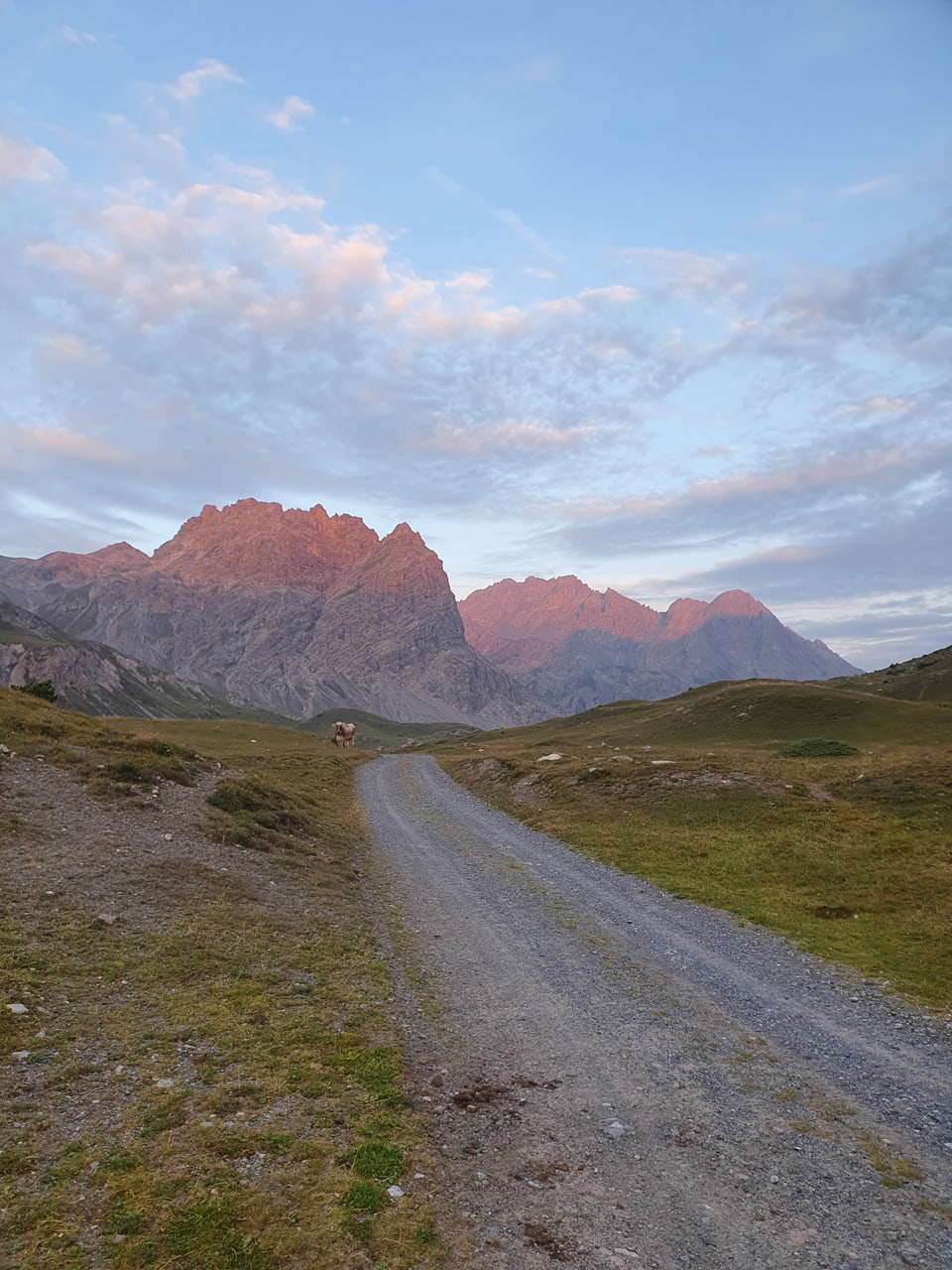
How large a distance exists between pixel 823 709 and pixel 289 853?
77319 millimetres

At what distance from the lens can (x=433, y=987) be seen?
47.8ft

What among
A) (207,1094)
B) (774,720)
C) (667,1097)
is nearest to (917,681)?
(774,720)

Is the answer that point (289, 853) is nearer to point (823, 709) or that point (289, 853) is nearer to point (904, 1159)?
point (904, 1159)

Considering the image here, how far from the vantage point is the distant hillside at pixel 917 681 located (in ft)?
320

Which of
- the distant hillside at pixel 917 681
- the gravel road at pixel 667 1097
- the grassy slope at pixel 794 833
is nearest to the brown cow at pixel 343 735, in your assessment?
the grassy slope at pixel 794 833

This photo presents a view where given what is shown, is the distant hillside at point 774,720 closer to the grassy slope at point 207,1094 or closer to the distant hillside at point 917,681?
the distant hillside at point 917,681

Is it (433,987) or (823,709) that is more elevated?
(823,709)

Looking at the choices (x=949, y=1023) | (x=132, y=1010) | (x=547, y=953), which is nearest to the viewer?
(x=132, y=1010)

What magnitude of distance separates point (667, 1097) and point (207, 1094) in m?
6.87

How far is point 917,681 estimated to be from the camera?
104312 mm

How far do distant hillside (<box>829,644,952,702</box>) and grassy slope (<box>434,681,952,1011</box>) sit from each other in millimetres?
38311

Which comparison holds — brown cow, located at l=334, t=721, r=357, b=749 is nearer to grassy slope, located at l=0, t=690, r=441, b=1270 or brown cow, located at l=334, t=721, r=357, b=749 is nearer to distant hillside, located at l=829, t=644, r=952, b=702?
distant hillside, located at l=829, t=644, r=952, b=702

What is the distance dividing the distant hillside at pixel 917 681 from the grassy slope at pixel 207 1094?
97.5 m

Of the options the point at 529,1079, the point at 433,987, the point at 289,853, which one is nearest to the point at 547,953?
the point at 433,987
